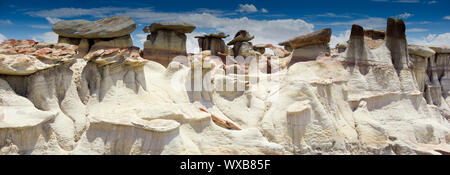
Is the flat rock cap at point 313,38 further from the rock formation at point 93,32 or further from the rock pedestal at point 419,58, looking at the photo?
the rock formation at point 93,32

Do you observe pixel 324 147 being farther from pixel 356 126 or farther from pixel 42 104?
pixel 42 104

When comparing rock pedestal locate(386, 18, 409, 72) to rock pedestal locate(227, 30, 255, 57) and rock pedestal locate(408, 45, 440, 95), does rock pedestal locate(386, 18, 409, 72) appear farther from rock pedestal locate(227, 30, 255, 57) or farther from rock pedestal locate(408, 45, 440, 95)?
rock pedestal locate(227, 30, 255, 57)

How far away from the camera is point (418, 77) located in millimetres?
8562

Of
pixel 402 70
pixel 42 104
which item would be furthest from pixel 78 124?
pixel 402 70

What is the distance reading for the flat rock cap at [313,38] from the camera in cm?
664

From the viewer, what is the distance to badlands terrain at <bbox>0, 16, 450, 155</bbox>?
4.11m

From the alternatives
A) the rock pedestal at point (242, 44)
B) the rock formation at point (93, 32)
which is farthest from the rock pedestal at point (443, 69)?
the rock formation at point (93, 32)

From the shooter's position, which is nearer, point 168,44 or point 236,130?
point 236,130

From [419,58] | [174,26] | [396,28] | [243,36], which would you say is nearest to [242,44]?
[243,36]

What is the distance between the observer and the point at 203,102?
Result: 216 inches

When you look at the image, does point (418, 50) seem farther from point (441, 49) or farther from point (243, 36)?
point (243, 36)
